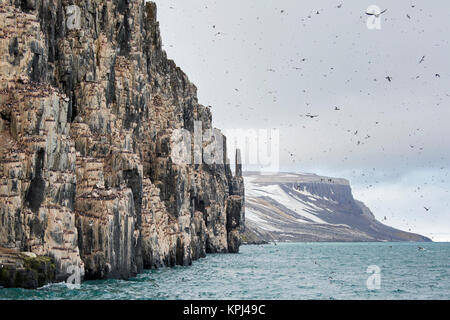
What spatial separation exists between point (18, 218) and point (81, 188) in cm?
1387

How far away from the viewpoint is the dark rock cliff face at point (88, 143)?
160 ft

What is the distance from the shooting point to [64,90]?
6594cm

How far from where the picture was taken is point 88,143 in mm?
65188

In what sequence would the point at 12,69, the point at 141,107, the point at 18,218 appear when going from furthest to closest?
the point at 141,107 < the point at 12,69 < the point at 18,218

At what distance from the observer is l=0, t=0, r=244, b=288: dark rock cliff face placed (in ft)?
160

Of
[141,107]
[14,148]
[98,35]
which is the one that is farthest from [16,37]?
[141,107]

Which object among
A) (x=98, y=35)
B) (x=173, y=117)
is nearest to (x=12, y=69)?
(x=98, y=35)

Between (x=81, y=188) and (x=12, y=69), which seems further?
(x=81, y=188)

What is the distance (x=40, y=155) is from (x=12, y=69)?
877 centimetres

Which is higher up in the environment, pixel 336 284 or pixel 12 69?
pixel 12 69
